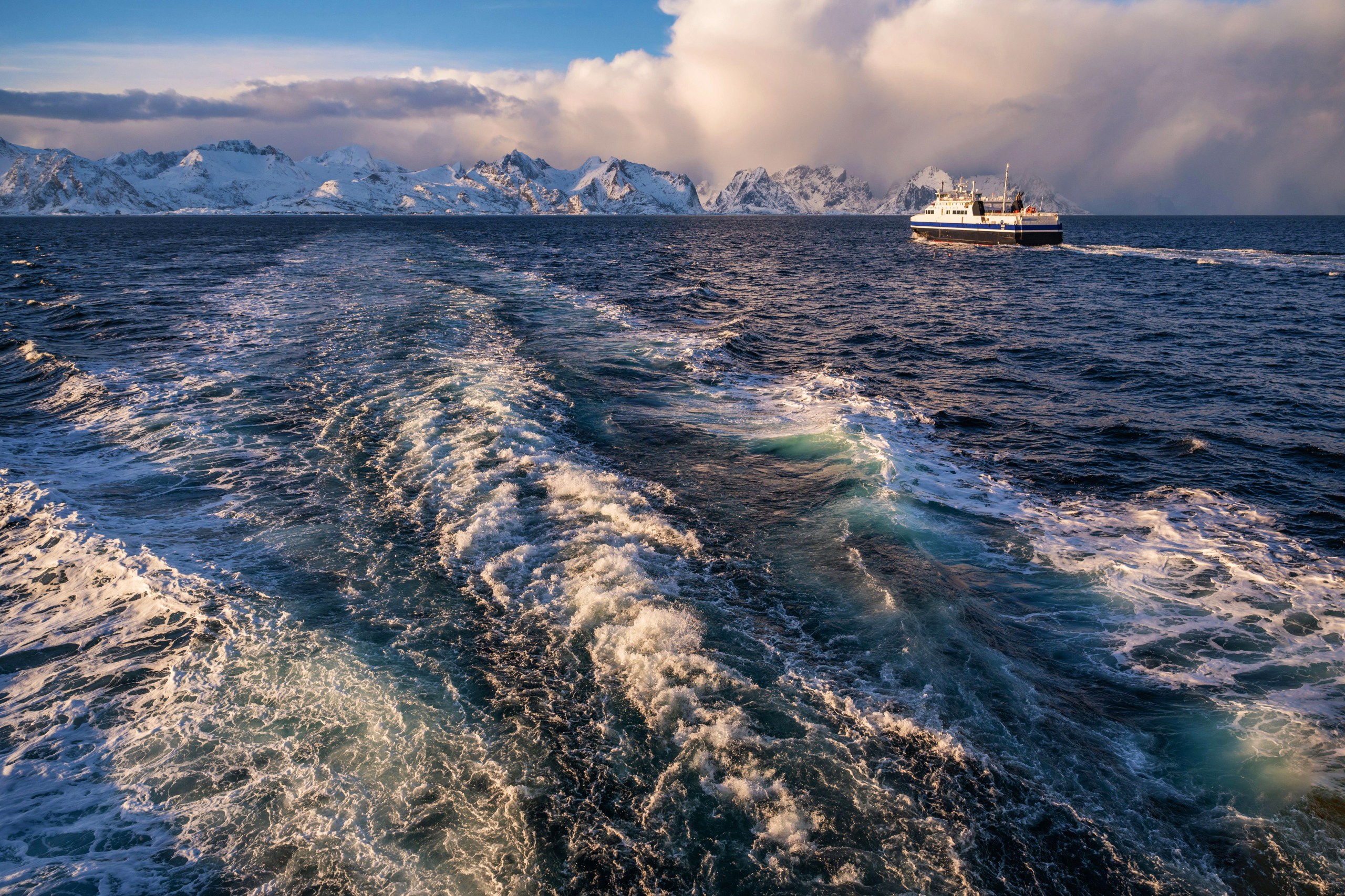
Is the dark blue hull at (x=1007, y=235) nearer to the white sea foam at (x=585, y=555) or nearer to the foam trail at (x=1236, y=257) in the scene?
the foam trail at (x=1236, y=257)

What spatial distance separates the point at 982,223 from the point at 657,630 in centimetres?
9557

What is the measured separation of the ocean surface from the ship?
233ft

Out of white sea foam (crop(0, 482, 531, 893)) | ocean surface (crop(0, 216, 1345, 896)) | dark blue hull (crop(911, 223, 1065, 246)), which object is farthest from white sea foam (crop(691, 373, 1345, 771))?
dark blue hull (crop(911, 223, 1065, 246))

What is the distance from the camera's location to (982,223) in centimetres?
8612

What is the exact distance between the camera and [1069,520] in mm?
12008

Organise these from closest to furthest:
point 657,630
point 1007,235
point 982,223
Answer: point 657,630 → point 1007,235 → point 982,223

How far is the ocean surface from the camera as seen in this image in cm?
552

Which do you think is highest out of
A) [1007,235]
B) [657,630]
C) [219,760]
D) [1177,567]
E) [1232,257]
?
[1007,235]

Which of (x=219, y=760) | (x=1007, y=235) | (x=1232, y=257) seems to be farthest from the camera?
(x=1007, y=235)

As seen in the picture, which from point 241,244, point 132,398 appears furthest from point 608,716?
point 241,244

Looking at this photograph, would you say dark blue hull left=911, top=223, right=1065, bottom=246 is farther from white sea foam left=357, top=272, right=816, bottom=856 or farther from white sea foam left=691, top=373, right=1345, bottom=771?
white sea foam left=357, top=272, right=816, bottom=856

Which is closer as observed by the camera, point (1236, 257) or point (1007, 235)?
point (1236, 257)

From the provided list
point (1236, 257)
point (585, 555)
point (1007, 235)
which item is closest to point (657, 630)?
point (585, 555)

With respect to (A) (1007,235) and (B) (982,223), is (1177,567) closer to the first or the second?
(A) (1007,235)
